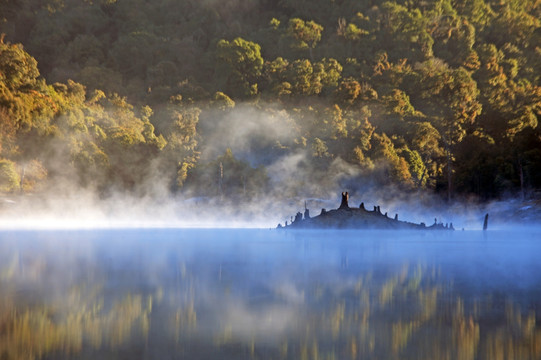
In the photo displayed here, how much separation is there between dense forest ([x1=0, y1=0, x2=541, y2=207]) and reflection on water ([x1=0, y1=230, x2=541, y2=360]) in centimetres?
3436

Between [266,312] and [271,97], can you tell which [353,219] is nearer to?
[271,97]

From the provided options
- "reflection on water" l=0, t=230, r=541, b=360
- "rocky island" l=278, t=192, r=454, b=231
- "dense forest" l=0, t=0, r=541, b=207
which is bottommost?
"reflection on water" l=0, t=230, r=541, b=360

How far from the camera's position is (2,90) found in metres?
40.4

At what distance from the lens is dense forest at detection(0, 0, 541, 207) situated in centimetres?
4466

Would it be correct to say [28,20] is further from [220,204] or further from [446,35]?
[446,35]

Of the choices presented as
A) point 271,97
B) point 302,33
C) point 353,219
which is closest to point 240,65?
point 271,97

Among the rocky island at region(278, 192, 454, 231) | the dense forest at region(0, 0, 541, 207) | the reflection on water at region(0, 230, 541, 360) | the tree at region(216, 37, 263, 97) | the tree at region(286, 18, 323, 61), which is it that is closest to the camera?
the reflection on water at region(0, 230, 541, 360)

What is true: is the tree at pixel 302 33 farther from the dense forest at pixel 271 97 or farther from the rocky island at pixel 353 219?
the rocky island at pixel 353 219

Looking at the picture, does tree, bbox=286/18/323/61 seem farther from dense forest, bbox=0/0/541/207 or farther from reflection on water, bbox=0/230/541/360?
reflection on water, bbox=0/230/541/360

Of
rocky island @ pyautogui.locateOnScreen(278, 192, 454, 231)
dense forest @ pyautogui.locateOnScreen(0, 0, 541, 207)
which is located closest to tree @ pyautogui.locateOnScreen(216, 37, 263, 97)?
dense forest @ pyautogui.locateOnScreen(0, 0, 541, 207)

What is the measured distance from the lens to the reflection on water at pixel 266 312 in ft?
14.6

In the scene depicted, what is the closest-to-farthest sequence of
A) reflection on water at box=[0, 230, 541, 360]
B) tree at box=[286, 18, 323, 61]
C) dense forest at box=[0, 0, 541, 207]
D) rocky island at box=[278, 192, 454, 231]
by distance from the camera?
1. reflection on water at box=[0, 230, 541, 360]
2. rocky island at box=[278, 192, 454, 231]
3. dense forest at box=[0, 0, 541, 207]
4. tree at box=[286, 18, 323, 61]

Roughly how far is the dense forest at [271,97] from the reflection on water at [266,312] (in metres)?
34.4

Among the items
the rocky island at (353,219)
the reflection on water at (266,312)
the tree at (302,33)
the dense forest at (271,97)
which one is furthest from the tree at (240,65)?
the reflection on water at (266,312)
